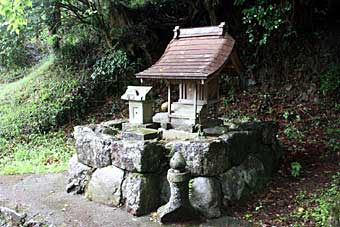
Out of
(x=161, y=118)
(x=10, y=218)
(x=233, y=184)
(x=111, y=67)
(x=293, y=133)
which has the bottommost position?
(x=10, y=218)

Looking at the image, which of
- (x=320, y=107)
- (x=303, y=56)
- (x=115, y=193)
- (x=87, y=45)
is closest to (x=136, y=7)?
(x=87, y=45)

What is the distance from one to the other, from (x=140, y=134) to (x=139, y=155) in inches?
21.5

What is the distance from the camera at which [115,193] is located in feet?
15.4

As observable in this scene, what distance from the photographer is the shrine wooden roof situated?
488cm

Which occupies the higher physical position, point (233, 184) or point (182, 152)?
point (182, 152)

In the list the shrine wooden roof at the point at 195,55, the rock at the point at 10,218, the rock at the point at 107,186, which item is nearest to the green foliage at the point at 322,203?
the shrine wooden roof at the point at 195,55

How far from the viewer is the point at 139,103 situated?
5.32m

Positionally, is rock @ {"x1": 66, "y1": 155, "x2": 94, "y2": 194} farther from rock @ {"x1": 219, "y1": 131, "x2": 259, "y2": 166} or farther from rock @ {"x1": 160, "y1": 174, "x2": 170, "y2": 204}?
rock @ {"x1": 219, "y1": 131, "x2": 259, "y2": 166}

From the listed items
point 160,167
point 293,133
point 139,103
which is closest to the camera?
point 160,167

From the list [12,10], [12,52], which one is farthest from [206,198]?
[12,52]

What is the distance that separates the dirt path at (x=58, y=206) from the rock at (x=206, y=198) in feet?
0.46

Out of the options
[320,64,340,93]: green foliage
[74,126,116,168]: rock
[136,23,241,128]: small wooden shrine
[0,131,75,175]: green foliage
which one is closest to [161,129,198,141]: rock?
[136,23,241,128]: small wooden shrine

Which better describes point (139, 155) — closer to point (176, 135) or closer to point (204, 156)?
point (204, 156)

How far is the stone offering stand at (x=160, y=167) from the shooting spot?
14.6ft
